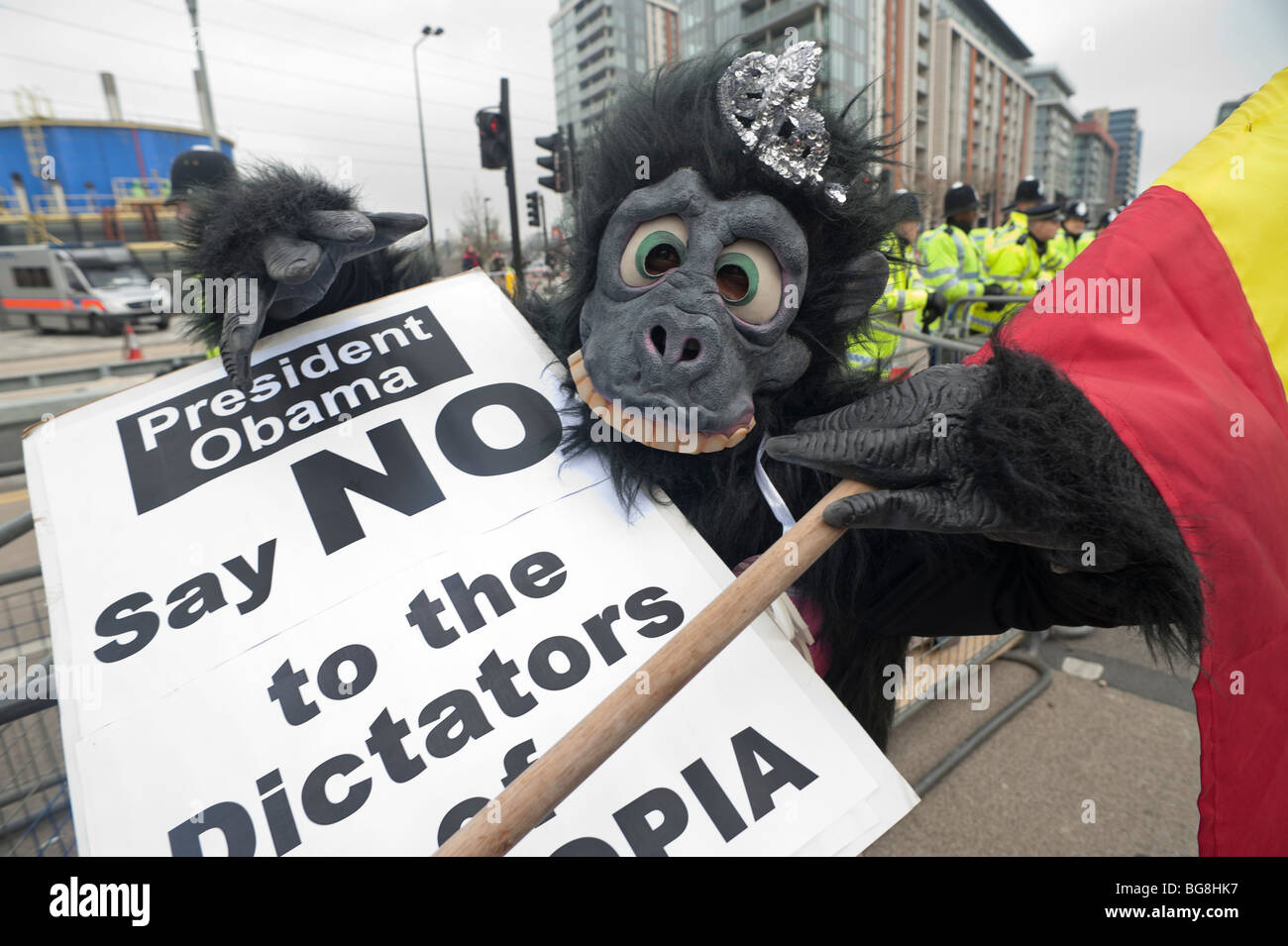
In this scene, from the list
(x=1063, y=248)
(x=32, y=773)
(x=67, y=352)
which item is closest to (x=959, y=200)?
(x=1063, y=248)

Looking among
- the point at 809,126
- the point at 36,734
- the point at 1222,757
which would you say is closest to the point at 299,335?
the point at 809,126

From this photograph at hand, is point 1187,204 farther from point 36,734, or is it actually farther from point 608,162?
point 36,734

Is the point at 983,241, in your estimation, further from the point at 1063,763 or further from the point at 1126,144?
the point at 1126,144

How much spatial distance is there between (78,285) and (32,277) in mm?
1749

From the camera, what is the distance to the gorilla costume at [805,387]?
35.3 inches

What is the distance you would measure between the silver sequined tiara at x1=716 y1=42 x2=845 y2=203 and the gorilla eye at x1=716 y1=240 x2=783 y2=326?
0.43 ft

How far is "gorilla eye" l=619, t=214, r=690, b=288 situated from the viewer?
1.16m

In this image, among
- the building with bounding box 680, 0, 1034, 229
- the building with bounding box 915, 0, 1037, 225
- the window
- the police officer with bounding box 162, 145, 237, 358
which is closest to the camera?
the police officer with bounding box 162, 145, 237, 358

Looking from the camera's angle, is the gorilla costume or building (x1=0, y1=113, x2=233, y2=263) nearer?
the gorilla costume

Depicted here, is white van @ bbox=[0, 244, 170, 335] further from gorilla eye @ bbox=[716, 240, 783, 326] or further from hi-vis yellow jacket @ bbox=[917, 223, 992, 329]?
gorilla eye @ bbox=[716, 240, 783, 326]

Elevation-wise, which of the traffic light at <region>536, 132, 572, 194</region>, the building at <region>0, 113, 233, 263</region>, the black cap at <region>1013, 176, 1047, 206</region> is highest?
the building at <region>0, 113, 233, 263</region>

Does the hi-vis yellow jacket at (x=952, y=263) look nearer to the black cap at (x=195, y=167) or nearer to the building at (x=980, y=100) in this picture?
the black cap at (x=195, y=167)

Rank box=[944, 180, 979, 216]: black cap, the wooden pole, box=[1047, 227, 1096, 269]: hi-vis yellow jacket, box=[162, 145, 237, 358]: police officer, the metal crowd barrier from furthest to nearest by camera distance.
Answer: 1. box=[1047, 227, 1096, 269]: hi-vis yellow jacket
2. box=[944, 180, 979, 216]: black cap
3. box=[162, 145, 237, 358]: police officer
4. the metal crowd barrier
5. the wooden pole

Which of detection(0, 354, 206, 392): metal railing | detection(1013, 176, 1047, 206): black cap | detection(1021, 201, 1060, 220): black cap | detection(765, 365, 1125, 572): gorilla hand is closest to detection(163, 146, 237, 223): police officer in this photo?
detection(765, 365, 1125, 572): gorilla hand
